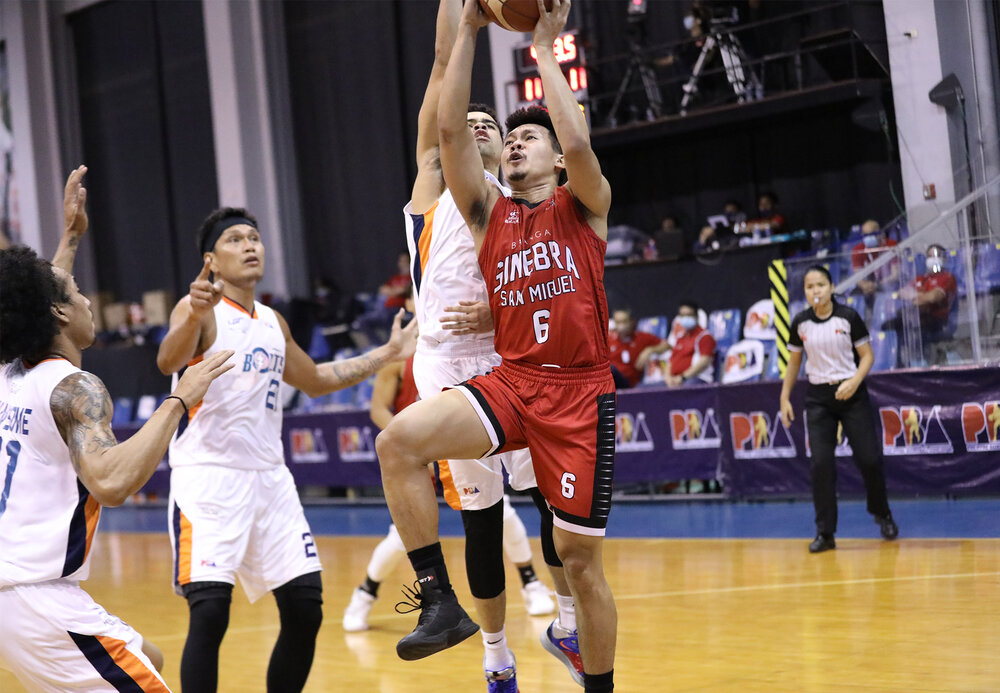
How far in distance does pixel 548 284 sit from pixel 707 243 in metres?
9.71

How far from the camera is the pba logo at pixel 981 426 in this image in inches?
348

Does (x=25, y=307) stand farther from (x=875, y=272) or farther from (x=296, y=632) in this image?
(x=875, y=272)

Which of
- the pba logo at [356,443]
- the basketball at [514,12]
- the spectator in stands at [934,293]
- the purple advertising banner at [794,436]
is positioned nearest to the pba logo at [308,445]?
the pba logo at [356,443]

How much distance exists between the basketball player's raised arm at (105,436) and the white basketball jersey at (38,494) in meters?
0.05

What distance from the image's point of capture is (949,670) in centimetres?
473

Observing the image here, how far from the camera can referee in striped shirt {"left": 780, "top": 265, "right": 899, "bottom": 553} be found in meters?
8.05

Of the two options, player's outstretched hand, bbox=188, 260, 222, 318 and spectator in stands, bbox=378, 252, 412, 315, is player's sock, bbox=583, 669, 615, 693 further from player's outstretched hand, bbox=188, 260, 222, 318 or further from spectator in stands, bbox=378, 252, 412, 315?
spectator in stands, bbox=378, 252, 412, 315

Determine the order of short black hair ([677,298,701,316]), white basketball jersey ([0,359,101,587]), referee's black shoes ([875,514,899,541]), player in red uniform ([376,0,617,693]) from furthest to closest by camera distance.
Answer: short black hair ([677,298,701,316]) → referee's black shoes ([875,514,899,541]) → player in red uniform ([376,0,617,693]) → white basketball jersey ([0,359,101,587])

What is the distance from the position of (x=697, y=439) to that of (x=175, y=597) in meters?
4.88

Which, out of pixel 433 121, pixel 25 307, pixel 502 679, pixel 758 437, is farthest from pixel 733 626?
pixel 758 437

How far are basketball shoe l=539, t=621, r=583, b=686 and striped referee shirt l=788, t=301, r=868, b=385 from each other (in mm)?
4320

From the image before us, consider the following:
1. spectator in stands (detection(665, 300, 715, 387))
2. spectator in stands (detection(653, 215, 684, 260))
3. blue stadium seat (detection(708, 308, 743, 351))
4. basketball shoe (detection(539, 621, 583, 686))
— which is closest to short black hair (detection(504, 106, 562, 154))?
basketball shoe (detection(539, 621, 583, 686))

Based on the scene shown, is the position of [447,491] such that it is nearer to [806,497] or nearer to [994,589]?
[994,589]

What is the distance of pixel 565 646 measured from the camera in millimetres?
4582
